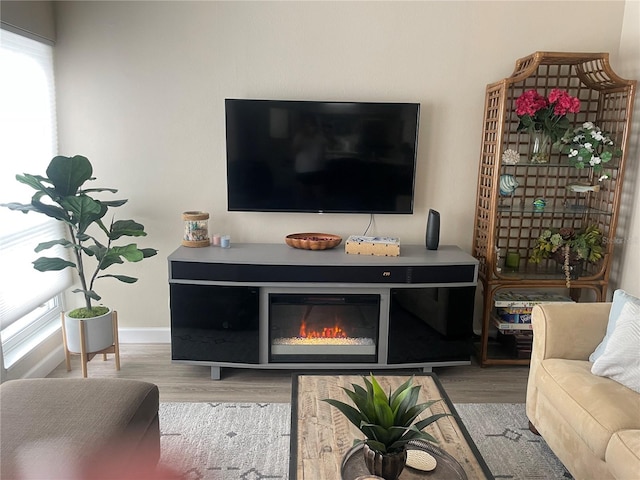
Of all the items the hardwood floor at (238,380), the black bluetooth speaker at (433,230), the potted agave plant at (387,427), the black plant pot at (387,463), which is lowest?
the hardwood floor at (238,380)

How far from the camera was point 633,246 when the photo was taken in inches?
123

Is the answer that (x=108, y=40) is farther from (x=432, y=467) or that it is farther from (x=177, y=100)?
(x=432, y=467)

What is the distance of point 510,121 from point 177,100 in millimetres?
2153

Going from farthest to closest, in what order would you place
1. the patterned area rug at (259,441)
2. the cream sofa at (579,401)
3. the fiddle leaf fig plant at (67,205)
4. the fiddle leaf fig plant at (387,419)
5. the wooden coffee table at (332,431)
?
the fiddle leaf fig plant at (67,205), the patterned area rug at (259,441), the cream sofa at (579,401), the wooden coffee table at (332,431), the fiddle leaf fig plant at (387,419)

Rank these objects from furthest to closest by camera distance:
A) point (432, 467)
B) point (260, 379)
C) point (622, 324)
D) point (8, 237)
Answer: point (260, 379)
point (8, 237)
point (622, 324)
point (432, 467)

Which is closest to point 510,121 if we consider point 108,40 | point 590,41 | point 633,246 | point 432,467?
point 590,41

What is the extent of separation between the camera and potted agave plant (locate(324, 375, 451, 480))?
1.48 metres

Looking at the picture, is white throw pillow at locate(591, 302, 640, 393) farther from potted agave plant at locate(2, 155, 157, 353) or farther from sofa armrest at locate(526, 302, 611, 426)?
potted agave plant at locate(2, 155, 157, 353)

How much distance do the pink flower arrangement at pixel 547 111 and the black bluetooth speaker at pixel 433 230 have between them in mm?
763

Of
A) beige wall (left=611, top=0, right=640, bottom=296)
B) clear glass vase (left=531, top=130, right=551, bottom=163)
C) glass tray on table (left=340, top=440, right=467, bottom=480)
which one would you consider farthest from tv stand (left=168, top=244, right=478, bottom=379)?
glass tray on table (left=340, top=440, right=467, bottom=480)

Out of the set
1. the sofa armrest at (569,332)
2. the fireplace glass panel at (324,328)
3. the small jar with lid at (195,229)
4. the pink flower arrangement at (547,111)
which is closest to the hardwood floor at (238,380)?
the fireplace glass panel at (324,328)

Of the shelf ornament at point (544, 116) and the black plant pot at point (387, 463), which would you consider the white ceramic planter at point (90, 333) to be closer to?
the black plant pot at point (387, 463)

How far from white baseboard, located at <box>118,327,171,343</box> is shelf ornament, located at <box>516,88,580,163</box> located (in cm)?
272

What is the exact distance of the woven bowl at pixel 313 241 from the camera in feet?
10.3
